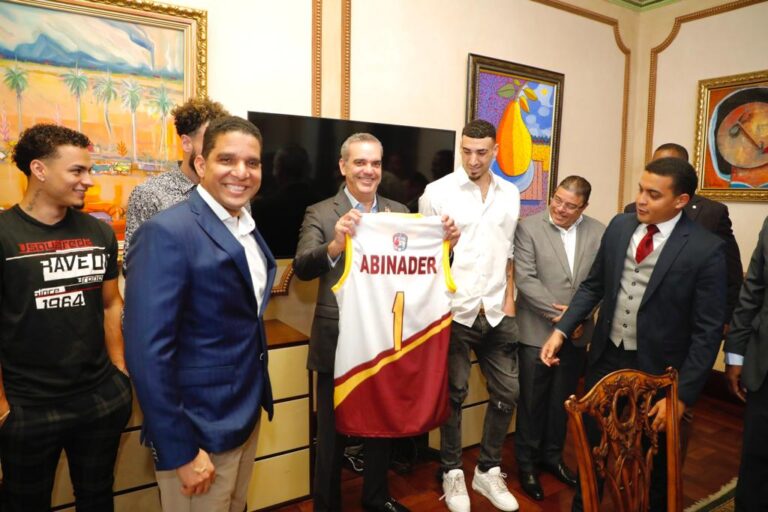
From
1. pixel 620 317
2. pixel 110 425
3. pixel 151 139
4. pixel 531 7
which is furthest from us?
pixel 531 7

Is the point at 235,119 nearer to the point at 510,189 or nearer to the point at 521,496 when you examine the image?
the point at 510,189

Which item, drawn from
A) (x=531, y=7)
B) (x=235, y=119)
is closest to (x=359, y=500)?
(x=235, y=119)

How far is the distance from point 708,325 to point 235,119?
67.6 inches

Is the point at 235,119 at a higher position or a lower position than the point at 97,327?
higher

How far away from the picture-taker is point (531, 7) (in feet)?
12.1

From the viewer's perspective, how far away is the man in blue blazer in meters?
1.20

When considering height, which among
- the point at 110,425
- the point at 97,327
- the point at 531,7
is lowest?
the point at 110,425

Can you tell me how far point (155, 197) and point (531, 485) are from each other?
7.24 ft

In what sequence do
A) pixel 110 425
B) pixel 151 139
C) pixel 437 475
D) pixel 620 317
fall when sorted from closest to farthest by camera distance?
1. pixel 110 425
2. pixel 620 317
3. pixel 151 139
4. pixel 437 475

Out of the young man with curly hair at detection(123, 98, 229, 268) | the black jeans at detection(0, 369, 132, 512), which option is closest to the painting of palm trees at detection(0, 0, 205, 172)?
the young man with curly hair at detection(123, 98, 229, 268)

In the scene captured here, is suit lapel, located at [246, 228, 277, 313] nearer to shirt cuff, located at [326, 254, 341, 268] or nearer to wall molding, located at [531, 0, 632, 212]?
shirt cuff, located at [326, 254, 341, 268]

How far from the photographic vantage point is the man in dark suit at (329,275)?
2.05 metres

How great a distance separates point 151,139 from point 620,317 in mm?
2184

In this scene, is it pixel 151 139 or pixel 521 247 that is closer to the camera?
pixel 151 139
